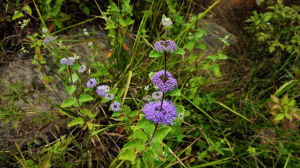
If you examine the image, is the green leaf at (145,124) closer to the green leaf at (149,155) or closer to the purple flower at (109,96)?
the green leaf at (149,155)

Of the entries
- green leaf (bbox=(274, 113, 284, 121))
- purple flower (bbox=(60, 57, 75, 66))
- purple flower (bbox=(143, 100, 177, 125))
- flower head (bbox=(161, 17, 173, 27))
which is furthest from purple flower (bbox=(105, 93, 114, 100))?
green leaf (bbox=(274, 113, 284, 121))

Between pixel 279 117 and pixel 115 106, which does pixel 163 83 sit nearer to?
pixel 115 106

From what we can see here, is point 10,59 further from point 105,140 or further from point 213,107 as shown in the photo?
point 213,107

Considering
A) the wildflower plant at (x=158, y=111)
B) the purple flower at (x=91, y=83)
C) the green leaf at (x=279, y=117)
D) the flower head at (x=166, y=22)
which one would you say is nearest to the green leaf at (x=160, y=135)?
the wildflower plant at (x=158, y=111)

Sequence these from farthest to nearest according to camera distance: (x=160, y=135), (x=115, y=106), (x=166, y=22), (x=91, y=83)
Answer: (x=91, y=83) → (x=115, y=106) → (x=160, y=135) → (x=166, y=22)

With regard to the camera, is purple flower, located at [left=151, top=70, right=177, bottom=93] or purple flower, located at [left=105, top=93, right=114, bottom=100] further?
purple flower, located at [left=105, top=93, right=114, bottom=100]

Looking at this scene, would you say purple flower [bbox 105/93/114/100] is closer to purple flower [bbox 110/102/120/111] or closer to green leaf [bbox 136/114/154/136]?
purple flower [bbox 110/102/120/111]

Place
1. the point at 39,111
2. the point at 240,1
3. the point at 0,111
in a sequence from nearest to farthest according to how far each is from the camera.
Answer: the point at 0,111, the point at 39,111, the point at 240,1

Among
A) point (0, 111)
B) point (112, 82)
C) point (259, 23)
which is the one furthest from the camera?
point (259, 23)

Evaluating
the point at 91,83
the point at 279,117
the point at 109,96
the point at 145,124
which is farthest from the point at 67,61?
the point at 279,117

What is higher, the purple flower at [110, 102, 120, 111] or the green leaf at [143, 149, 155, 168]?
the purple flower at [110, 102, 120, 111]

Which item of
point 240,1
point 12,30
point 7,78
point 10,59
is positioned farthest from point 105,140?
point 240,1
